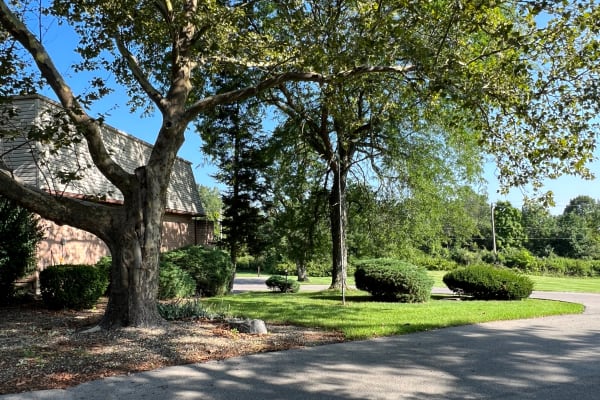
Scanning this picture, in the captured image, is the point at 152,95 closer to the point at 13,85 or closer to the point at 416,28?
the point at 13,85

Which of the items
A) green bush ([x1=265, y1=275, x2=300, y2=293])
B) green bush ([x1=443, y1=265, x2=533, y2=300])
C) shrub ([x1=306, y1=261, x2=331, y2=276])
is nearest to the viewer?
green bush ([x1=443, y1=265, x2=533, y2=300])

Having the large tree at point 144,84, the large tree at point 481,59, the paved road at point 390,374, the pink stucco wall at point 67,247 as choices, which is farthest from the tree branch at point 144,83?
the pink stucco wall at point 67,247

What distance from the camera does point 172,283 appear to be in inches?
539

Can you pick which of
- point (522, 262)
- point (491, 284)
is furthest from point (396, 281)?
point (522, 262)

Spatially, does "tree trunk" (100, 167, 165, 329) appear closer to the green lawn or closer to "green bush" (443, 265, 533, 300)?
"green bush" (443, 265, 533, 300)

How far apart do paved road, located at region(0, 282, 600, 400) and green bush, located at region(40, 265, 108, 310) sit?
647 centimetres

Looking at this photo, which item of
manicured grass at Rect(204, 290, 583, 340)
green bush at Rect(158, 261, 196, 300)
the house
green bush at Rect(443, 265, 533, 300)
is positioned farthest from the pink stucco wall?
green bush at Rect(443, 265, 533, 300)

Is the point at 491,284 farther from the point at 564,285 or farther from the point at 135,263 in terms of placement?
the point at 564,285

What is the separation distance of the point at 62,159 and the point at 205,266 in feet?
17.8

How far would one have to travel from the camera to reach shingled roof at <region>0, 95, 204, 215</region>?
1101 centimetres

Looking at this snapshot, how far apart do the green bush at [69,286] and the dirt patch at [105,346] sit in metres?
1.34

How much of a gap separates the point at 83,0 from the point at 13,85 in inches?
88.8

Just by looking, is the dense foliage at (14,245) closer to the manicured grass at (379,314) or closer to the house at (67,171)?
the house at (67,171)

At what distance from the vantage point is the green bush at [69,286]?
1136 cm
